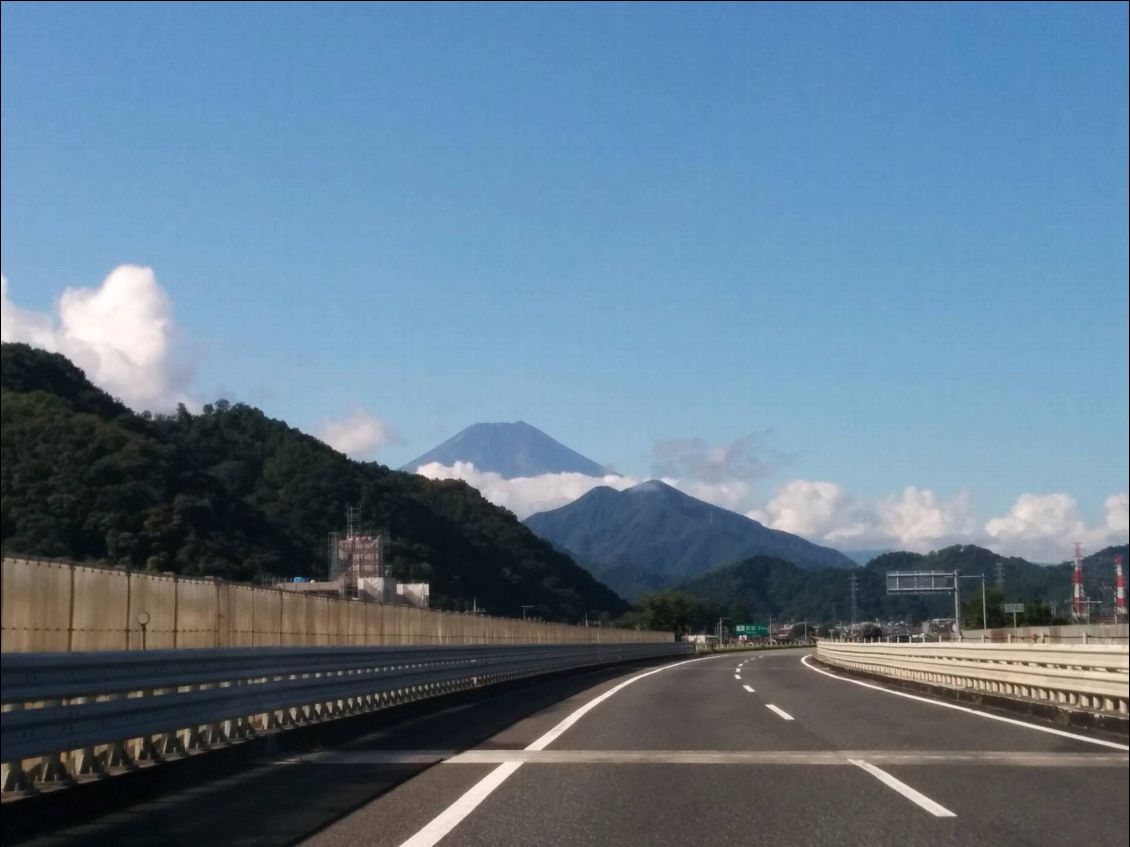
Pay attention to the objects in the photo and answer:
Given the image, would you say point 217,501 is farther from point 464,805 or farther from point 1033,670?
point 464,805

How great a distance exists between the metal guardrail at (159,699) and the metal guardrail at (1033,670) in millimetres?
10021

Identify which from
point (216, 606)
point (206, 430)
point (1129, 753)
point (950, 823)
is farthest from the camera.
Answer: point (206, 430)

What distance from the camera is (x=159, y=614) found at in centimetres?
1211

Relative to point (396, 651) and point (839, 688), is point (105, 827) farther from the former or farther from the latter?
point (839, 688)

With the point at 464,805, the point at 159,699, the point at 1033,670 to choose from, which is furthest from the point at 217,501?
the point at 464,805

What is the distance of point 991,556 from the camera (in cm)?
15325

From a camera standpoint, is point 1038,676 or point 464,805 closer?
point 464,805

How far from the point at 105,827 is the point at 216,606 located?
17.8 ft

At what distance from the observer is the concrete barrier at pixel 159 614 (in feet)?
27.5

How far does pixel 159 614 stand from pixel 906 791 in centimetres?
726

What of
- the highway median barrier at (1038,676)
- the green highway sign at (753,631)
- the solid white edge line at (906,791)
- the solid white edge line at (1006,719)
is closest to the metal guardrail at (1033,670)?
the highway median barrier at (1038,676)

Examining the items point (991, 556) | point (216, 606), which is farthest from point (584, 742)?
point (991, 556)

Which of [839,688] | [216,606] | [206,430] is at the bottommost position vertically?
[839,688]

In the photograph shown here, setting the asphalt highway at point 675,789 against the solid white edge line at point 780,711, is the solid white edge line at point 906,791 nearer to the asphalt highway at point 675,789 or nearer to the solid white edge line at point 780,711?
the asphalt highway at point 675,789
